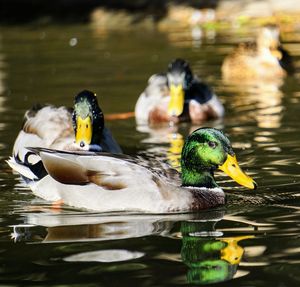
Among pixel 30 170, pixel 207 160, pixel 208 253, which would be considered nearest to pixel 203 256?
pixel 208 253

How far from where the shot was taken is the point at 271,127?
13102 mm

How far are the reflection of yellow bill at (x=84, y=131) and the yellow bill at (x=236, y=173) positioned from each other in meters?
1.86

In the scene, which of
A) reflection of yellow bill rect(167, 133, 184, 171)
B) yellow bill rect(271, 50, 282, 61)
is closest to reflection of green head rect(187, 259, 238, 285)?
reflection of yellow bill rect(167, 133, 184, 171)

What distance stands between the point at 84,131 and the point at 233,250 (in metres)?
3.24

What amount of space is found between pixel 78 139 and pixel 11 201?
4.11ft

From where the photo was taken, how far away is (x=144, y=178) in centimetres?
877

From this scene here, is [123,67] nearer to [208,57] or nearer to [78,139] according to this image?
[208,57]

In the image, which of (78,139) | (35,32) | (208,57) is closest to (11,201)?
(78,139)

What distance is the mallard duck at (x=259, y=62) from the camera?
1848 cm

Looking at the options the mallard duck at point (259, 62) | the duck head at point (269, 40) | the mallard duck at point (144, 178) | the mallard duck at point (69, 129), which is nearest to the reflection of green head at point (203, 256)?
the mallard duck at point (144, 178)

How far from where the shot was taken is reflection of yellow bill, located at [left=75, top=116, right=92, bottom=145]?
34.1ft

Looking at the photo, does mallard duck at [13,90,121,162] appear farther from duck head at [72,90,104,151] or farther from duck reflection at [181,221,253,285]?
duck reflection at [181,221,253,285]

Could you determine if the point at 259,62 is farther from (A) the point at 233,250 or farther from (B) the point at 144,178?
(A) the point at 233,250

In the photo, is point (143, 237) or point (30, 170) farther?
point (30, 170)
